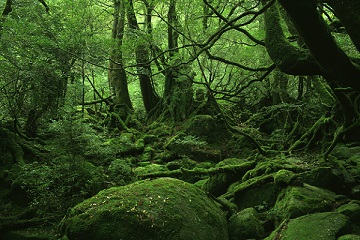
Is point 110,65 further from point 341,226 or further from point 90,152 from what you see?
point 341,226

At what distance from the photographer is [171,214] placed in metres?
4.35

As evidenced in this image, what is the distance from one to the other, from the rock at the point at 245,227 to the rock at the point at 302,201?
424mm

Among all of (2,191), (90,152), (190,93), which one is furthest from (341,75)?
(190,93)

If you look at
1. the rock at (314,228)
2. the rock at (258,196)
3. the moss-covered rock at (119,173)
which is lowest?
the rock at (258,196)

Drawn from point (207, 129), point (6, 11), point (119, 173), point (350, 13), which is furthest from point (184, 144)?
point (350, 13)

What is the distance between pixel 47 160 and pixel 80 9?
21.6ft

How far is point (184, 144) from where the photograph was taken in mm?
10836

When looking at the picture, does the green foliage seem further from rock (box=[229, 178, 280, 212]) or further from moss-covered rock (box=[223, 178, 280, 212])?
rock (box=[229, 178, 280, 212])

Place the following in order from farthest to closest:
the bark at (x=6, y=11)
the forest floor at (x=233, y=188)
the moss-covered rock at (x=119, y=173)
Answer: the bark at (x=6, y=11)
the moss-covered rock at (x=119, y=173)
the forest floor at (x=233, y=188)

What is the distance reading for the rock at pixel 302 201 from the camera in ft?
16.6

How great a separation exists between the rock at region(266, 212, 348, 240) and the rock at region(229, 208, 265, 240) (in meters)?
0.53

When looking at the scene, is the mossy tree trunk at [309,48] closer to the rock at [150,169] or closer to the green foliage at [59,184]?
the green foliage at [59,184]

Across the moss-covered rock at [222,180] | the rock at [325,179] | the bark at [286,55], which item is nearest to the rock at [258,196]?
the rock at [325,179]

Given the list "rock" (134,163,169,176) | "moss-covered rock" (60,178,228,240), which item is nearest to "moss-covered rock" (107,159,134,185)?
"rock" (134,163,169,176)
